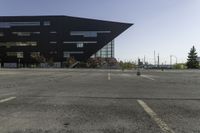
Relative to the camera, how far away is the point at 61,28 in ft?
377

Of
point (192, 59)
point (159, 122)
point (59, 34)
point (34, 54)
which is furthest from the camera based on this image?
point (192, 59)

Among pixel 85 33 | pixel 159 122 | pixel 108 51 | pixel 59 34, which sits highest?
pixel 85 33

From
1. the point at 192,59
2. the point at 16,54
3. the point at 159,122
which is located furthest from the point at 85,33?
the point at 159,122

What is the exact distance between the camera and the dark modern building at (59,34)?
114688 mm

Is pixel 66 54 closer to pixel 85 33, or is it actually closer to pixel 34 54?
pixel 85 33

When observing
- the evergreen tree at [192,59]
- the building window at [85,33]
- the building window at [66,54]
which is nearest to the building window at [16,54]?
the building window at [66,54]

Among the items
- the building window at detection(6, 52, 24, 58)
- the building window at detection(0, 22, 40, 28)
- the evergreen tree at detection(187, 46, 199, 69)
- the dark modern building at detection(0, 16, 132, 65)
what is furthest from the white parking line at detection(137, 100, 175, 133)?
the evergreen tree at detection(187, 46, 199, 69)

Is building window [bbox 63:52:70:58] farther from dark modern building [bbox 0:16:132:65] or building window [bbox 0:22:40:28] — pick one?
building window [bbox 0:22:40:28]

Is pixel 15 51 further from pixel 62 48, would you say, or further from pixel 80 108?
pixel 80 108

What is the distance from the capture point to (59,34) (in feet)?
379

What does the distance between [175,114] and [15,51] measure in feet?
389

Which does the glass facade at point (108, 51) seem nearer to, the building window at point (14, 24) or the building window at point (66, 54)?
the building window at point (66, 54)

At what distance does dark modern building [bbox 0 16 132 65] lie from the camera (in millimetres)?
114688

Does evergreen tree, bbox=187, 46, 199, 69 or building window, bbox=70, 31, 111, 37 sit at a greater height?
building window, bbox=70, 31, 111, 37
